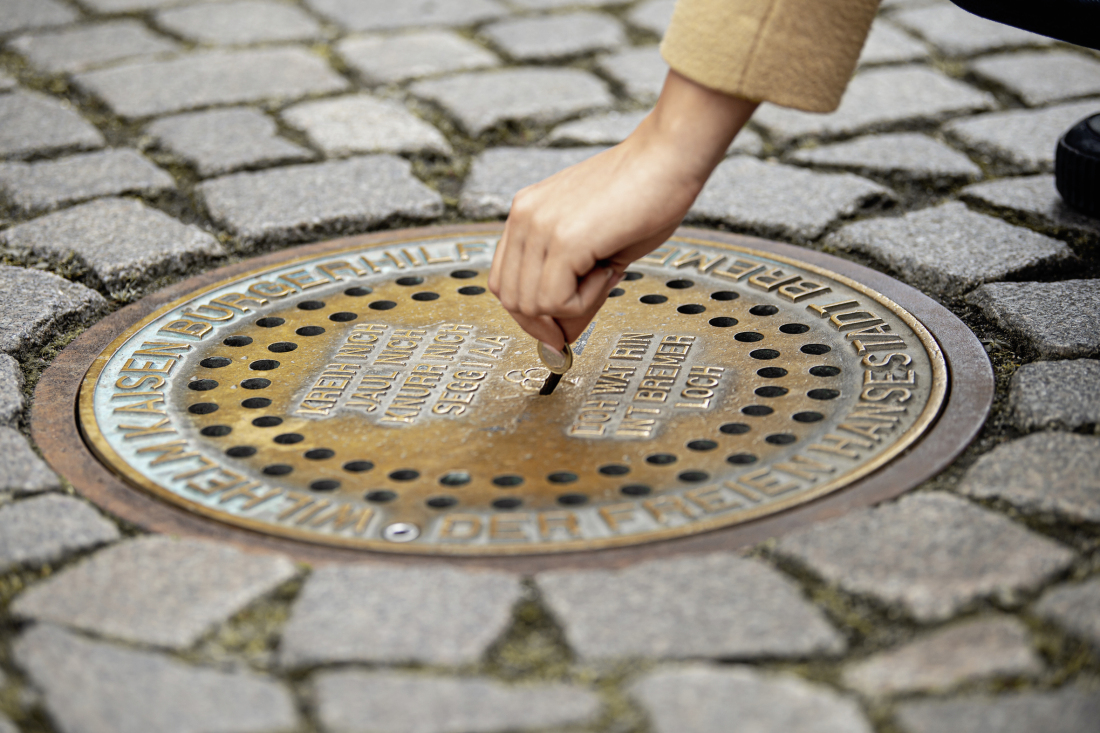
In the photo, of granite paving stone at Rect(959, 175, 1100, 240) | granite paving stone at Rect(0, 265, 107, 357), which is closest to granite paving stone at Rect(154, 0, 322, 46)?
granite paving stone at Rect(0, 265, 107, 357)

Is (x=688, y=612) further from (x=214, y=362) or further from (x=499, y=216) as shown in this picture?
(x=499, y=216)

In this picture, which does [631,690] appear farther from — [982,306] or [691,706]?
[982,306]

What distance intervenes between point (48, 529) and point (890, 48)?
2.85 m

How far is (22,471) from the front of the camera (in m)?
1.63

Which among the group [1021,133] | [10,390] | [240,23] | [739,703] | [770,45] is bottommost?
[10,390]

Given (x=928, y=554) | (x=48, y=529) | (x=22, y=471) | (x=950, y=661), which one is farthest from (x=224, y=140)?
(x=950, y=661)

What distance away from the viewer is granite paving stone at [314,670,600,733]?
3.89 ft

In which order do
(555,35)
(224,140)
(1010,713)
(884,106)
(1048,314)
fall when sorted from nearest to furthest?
(1010,713) → (1048,314) → (224,140) → (884,106) → (555,35)

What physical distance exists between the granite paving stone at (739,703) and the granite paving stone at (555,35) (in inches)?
98.7

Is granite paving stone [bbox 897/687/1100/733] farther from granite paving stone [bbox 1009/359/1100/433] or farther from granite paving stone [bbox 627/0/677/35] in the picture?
granite paving stone [bbox 627/0/677/35]

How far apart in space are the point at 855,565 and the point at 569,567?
1.18ft

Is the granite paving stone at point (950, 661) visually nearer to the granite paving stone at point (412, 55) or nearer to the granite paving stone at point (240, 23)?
the granite paving stone at point (412, 55)

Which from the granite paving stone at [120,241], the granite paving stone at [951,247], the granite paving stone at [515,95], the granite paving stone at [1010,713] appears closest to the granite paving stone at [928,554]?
the granite paving stone at [1010,713]

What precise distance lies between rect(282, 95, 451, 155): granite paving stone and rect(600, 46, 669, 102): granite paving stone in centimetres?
62
